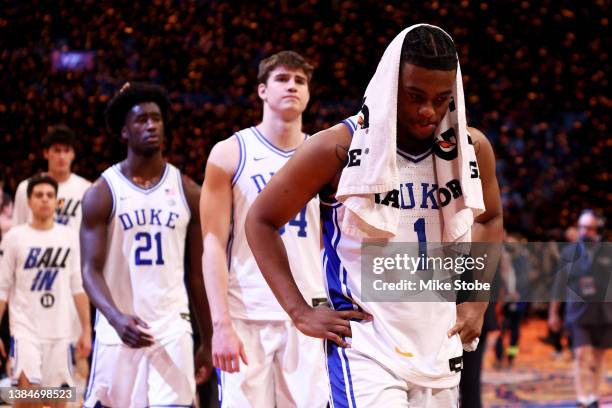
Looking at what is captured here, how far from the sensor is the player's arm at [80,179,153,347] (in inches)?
188

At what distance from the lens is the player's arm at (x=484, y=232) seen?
3.01 m

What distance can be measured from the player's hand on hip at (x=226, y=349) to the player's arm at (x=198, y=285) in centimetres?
96

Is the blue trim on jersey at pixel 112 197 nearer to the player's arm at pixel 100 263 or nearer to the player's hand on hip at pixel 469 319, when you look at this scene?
the player's arm at pixel 100 263

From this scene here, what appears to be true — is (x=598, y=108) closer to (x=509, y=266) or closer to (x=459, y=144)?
(x=509, y=266)

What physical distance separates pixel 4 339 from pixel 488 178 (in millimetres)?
6845

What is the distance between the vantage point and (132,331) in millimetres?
4742

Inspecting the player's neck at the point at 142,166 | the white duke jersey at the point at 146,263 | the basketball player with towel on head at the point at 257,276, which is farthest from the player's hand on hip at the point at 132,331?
the player's neck at the point at 142,166

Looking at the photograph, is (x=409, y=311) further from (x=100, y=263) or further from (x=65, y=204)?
(x=65, y=204)

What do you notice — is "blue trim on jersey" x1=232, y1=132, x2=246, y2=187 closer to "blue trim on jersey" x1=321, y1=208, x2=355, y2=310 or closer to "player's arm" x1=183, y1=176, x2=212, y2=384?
"player's arm" x1=183, y1=176, x2=212, y2=384

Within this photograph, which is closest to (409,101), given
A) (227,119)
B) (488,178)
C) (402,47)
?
(402,47)

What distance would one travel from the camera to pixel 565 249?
28.5 feet

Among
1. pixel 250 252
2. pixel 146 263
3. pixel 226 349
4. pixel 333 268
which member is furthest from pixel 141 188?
pixel 333 268

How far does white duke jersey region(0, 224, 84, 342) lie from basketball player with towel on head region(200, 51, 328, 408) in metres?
3.24

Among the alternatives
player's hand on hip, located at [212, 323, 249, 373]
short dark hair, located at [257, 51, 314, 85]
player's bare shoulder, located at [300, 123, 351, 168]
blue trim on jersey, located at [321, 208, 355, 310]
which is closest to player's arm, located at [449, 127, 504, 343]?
blue trim on jersey, located at [321, 208, 355, 310]
